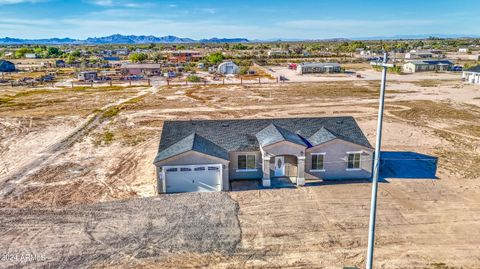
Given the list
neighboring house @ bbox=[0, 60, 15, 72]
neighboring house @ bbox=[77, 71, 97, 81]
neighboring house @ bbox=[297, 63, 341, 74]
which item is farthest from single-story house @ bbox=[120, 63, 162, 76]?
neighboring house @ bbox=[297, 63, 341, 74]

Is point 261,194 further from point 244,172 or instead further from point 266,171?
point 244,172

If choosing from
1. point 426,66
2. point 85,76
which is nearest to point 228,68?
point 85,76

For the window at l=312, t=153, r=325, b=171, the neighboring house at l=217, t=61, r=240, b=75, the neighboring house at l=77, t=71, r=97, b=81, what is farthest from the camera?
the neighboring house at l=217, t=61, r=240, b=75

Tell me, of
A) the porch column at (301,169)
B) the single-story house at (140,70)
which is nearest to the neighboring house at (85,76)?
the single-story house at (140,70)

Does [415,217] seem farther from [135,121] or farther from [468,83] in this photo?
[468,83]

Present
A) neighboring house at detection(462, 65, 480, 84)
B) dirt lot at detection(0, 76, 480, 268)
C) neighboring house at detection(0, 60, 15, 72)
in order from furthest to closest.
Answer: neighboring house at detection(0, 60, 15, 72) < neighboring house at detection(462, 65, 480, 84) < dirt lot at detection(0, 76, 480, 268)

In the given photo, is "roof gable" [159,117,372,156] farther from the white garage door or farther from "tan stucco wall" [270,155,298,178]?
the white garage door
